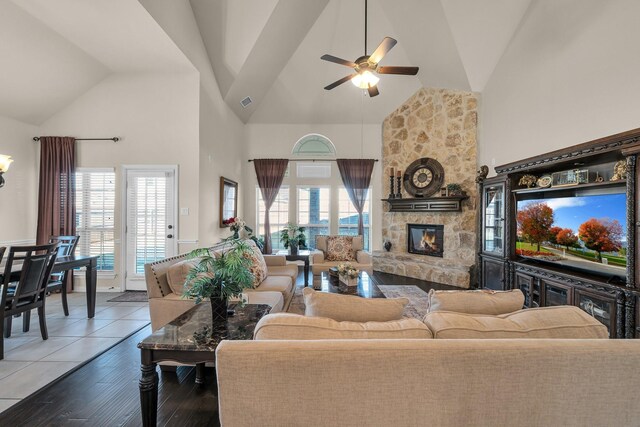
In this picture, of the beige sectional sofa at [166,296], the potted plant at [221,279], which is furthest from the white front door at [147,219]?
the potted plant at [221,279]

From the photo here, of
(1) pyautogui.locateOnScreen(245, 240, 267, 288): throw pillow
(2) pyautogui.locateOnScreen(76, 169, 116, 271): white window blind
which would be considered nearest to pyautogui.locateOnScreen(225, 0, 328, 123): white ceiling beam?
(2) pyautogui.locateOnScreen(76, 169, 116, 271): white window blind

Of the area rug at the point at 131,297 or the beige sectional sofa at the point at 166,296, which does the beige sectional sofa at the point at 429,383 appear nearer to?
the beige sectional sofa at the point at 166,296

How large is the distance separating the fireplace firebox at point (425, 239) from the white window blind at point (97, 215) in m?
5.53

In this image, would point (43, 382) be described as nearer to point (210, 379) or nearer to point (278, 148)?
point (210, 379)

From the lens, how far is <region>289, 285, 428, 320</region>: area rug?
3807 mm

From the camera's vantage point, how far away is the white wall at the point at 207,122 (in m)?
3.67

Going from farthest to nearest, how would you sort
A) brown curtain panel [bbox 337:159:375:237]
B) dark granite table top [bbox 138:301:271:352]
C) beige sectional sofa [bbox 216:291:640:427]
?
brown curtain panel [bbox 337:159:375:237] < dark granite table top [bbox 138:301:271:352] < beige sectional sofa [bbox 216:291:640:427]

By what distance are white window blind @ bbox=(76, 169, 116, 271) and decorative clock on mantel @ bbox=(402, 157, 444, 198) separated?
5479mm

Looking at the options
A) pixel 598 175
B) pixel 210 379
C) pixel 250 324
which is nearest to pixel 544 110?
pixel 598 175

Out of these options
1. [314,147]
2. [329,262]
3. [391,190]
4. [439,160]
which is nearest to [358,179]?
[391,190]

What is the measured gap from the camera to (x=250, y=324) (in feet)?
5.91

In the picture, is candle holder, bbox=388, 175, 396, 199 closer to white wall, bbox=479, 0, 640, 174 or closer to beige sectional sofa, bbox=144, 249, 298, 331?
white wall, bbox=479, 0, 640, 174

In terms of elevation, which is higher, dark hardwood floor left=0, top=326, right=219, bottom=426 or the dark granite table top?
the dark granite table top

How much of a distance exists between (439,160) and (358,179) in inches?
68.8
